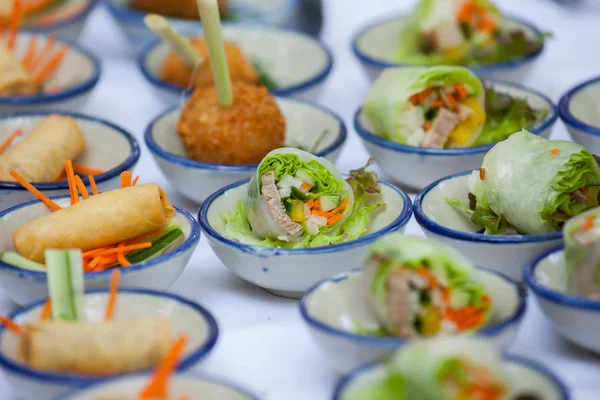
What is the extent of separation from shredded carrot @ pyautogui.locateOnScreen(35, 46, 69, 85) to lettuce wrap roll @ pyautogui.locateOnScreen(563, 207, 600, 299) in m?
2.74

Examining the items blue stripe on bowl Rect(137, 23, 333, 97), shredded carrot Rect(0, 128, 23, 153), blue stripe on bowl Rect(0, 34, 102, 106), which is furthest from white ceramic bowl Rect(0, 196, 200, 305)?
blue stripe on bowl Rect(137, 23, 333, 97)

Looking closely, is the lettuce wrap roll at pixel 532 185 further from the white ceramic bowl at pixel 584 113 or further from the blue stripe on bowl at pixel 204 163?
the blue stripe on bowl at pixel 204 163

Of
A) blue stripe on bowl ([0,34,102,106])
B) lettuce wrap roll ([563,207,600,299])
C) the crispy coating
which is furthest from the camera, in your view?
the crispy coating

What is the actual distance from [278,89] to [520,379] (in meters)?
2.39

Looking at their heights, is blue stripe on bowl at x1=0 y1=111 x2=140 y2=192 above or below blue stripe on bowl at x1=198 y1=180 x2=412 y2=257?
below

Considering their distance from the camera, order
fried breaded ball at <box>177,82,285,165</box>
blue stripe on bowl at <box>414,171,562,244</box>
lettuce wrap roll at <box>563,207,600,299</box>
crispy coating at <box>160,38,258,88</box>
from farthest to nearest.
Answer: crispy coating at <box>160,38,258,88</box> < fried breaded ball at <box>177,82,285,165</box> < blue stripe on bowl at <box>414,171,562,244</box> < lettuce wrap roll at <box>563,207,600,299</box>

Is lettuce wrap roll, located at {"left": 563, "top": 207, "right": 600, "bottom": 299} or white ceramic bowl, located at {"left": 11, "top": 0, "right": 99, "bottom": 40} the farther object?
white ceramic bowl, located at {"left": 11, "top": 0, "right": 99, "bottom": 40}

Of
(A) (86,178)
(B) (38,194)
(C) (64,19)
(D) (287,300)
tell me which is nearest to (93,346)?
(D) (287,300)

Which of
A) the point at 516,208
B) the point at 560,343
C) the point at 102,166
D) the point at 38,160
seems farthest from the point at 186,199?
the point at 560,343

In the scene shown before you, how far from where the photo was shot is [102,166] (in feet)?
10.9

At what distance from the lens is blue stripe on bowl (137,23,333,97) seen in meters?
3.80

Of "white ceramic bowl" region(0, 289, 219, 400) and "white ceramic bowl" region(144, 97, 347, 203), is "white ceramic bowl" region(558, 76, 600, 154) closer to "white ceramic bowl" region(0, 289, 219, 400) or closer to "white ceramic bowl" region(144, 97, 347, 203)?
"white ceramic bowl" region(144, 97, 347, 203)

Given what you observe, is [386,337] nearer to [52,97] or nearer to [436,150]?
[436,150]

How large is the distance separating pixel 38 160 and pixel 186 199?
0.55 metres
